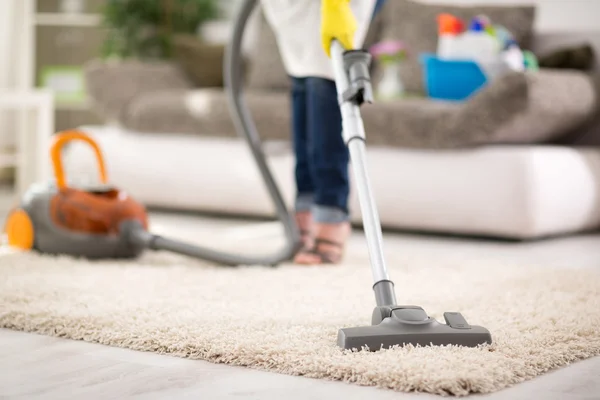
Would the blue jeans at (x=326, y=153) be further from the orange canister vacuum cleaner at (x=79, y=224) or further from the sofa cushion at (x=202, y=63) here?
the sofa cushion at (x=202, y=63)

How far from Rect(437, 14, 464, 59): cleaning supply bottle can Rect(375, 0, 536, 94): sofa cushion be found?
159mm

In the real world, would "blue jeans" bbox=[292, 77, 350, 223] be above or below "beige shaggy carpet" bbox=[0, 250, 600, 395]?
above

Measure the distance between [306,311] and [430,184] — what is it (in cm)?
136

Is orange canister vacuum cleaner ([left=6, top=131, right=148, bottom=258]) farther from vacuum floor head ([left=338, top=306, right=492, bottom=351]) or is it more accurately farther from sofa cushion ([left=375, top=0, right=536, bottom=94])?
sofa cushion ([left=375, top=0, right=536, bottom=94])

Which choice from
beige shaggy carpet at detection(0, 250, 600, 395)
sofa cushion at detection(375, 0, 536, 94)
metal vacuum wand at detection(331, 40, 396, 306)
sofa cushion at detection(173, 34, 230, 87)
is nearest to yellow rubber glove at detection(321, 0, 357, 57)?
metal vacuum wand at detection(331, 40, 396, 306)

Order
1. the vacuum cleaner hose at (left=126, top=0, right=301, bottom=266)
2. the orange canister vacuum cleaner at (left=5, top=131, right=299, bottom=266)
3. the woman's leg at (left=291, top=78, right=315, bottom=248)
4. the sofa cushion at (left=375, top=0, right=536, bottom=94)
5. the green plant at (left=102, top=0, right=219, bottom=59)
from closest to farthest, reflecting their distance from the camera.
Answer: the vacuum cleaner hose at (left=126, top=0, right=301, bottom=266)
the orange canister vacuum cleaner at (left=5, top=131, right=299, bottom=266)
the woman's leg at (left=291, top=78, right=315, bottom=248)
the sofa cushion at (left=375, top=0, right=536, bottom=94)
the green plant at (left=102, top=0, right=219, bottom=59)

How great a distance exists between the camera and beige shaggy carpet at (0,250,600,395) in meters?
1.25

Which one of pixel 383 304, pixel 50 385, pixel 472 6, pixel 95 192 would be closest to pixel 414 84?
pixel 472 6

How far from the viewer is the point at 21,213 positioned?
2332 mm

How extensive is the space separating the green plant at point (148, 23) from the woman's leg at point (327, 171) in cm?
271

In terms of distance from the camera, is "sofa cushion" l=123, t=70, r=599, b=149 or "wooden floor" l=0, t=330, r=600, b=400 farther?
"sofa cushion" l=123, t=70, r=599, b=149

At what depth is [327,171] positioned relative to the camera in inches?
86.9

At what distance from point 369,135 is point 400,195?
21cm

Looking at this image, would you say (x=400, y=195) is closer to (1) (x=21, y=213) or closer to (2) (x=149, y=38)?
(1) (x=21, y=213)
